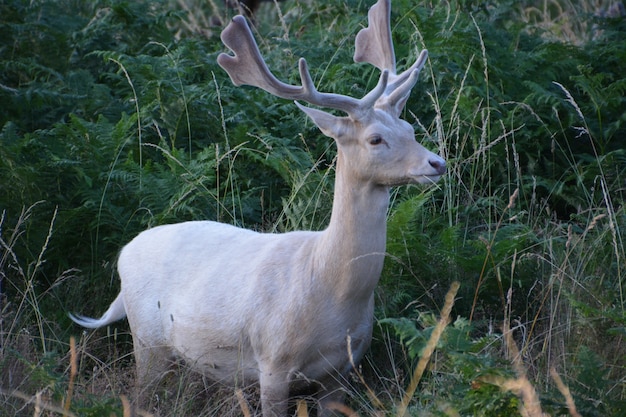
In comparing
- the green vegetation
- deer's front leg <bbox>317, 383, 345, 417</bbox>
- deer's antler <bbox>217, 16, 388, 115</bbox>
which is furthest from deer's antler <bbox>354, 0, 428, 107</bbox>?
deer's front leg <bbox>317, 383, 345, 417</bbox>

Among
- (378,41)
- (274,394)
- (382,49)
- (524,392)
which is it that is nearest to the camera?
(524,392)

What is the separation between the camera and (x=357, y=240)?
15.2 ft

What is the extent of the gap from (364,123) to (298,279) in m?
0.87

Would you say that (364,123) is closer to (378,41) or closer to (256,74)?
(256,74)

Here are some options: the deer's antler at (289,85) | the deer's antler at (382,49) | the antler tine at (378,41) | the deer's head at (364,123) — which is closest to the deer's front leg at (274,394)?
the deer's head at (364,123)

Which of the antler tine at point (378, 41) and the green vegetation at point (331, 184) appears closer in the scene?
the green vegetation at point (331, 184)

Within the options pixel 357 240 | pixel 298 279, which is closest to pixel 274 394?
pixel 298 279

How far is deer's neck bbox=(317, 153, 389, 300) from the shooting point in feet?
15.1

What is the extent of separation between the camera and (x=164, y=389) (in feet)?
16.4

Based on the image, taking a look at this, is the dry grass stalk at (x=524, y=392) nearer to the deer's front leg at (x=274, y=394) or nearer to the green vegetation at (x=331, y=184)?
the green vegetation at (x=331, y=184)

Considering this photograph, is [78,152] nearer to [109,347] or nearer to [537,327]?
[109,347]

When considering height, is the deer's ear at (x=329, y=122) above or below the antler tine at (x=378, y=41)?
below

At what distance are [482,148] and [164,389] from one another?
2562mm

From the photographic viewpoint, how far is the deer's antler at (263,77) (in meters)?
4.61
